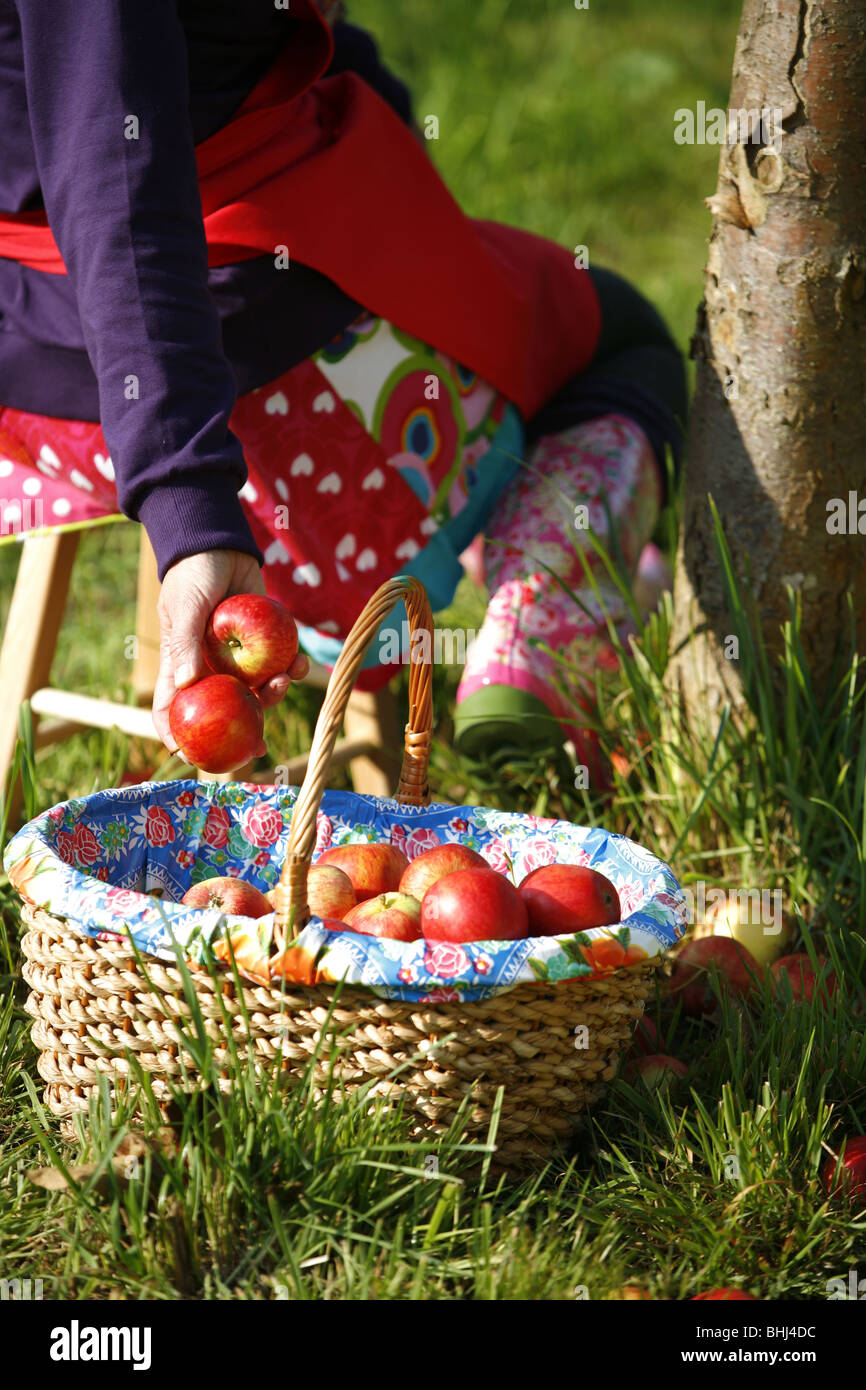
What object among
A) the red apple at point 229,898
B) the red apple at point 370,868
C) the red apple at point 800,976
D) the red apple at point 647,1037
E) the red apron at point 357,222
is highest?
the red apron at point 357,222

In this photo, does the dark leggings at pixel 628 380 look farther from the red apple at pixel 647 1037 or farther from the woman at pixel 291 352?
the red apple at pixel 647 1037

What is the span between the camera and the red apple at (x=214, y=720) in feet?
4.91

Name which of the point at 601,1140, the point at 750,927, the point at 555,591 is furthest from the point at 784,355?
the point at 601,1140

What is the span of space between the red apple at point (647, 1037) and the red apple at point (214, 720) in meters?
0.64

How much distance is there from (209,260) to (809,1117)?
138 cm

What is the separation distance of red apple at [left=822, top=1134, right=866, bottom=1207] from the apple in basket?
620mm

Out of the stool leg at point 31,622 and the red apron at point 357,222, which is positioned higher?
the red apron at point 357,222

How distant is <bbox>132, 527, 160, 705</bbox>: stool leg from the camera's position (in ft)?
8.27

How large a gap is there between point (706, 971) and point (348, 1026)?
0.61m

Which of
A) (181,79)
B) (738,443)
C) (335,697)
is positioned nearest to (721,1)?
(738,443)

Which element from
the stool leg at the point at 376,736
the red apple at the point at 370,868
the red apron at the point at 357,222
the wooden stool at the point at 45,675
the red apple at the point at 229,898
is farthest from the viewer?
the stool leg at the point at 376,736

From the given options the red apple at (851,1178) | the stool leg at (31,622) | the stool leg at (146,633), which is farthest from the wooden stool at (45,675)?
the red apple at (851,1178)

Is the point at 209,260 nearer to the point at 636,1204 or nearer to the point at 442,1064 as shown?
the point at 442,1064

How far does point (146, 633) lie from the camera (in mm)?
2588
